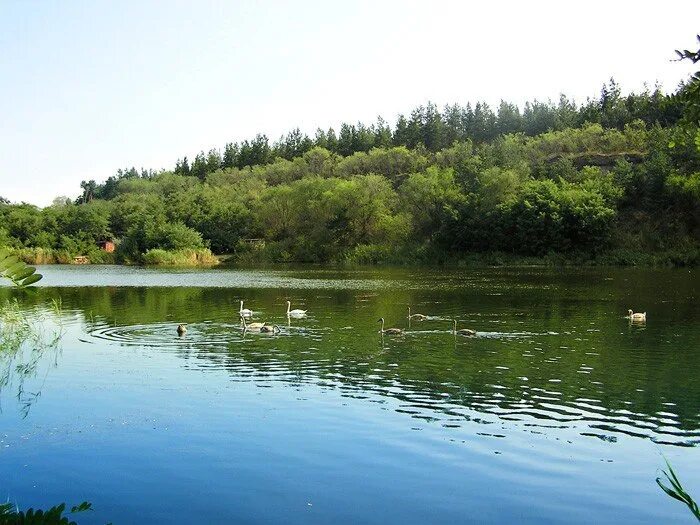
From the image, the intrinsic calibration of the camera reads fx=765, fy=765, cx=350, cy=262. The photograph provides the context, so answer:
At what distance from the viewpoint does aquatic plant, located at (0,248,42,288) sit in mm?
3828

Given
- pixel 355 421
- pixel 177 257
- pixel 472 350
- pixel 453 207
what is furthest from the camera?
pixel 177 257

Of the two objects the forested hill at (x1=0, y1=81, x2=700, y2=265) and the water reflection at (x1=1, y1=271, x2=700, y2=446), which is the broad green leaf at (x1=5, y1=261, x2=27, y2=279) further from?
the forested hill at (x1=0, y1=81, x2=700, y2=265)

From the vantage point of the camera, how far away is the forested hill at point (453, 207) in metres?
84.2

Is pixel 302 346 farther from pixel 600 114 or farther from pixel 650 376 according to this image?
pixel 600 114

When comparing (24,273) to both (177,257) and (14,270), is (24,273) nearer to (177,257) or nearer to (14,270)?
(14,270)

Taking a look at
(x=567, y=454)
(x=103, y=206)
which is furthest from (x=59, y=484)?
(x=103, y=206)

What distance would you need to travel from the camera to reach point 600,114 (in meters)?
135

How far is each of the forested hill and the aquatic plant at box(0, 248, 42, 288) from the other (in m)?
64.2

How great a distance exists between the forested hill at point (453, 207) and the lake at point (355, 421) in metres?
46.5

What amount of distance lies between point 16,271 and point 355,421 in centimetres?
1157

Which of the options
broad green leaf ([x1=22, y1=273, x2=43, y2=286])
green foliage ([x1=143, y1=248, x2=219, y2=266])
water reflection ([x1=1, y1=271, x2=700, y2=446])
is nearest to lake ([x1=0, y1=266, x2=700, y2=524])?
water reflection ([x1=1, y1=271, x2=700, y2=446])

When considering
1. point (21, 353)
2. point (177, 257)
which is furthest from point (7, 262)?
point (177, 257)

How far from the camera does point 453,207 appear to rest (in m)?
93.9

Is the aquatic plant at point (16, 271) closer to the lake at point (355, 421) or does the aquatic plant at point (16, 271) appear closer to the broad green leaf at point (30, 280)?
the broad green leaf at point (30, 280)
